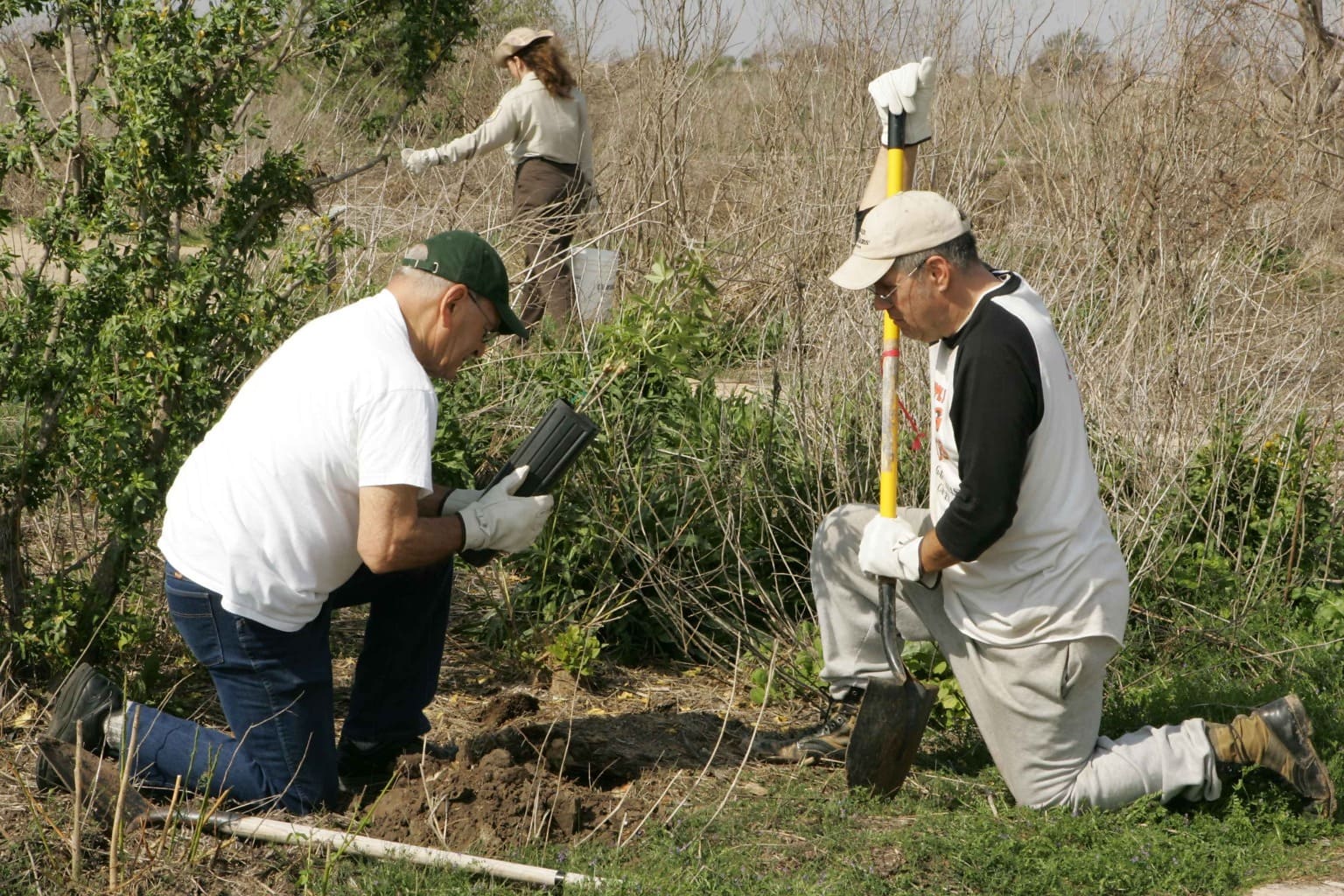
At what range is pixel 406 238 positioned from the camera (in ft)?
18.7

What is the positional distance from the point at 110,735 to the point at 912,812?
2.10 meters

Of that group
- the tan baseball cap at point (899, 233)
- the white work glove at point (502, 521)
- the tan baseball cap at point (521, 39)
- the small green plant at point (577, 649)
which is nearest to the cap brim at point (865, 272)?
the tan baseball cap at point (899, 233)

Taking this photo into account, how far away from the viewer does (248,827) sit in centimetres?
298

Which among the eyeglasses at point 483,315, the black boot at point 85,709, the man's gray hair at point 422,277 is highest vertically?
the man's gray hair at point 422,277

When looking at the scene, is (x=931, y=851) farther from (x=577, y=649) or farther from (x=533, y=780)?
(x=577, y=649)

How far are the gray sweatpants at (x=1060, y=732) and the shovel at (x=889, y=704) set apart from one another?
0.11 m

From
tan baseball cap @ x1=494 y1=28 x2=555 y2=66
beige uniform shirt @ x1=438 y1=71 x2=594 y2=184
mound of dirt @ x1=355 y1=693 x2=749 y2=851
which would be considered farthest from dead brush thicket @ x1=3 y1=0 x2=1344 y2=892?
mound of dirt @ x1=355 y1=693 x2=749 y2=851

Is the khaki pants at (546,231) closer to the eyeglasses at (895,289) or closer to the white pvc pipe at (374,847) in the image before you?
the eyeglasses at (895,289)

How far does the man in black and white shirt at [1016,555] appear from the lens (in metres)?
3.05

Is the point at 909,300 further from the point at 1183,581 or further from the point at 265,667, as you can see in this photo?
the point at 1183,581

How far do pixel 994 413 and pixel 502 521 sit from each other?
123 centimetres

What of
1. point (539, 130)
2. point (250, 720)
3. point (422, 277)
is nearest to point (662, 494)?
point (422, 277)

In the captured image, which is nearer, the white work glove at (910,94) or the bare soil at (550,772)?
the bare soil at (550,772)

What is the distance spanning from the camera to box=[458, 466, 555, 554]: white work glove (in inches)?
127
